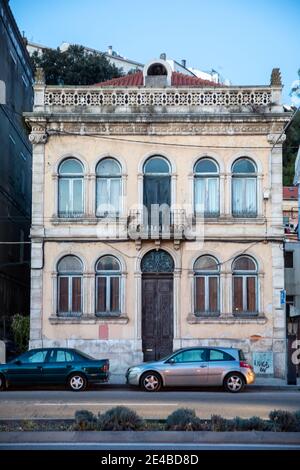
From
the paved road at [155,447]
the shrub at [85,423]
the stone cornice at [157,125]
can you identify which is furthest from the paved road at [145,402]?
the stone cornice at [157,125]

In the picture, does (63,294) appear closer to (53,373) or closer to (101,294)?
(101,294)

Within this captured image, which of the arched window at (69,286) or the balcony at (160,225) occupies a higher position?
the balcony at (160,225)

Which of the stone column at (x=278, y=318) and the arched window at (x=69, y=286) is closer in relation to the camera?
the stone column at (x=278, y=318)

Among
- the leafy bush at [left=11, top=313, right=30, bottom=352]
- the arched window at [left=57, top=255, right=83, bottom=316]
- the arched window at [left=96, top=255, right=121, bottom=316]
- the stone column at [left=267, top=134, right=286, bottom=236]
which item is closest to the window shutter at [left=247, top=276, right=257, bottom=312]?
the stone column at [left=267, top=134, right=286, bottom=236]

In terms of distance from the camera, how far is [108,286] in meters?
25.3

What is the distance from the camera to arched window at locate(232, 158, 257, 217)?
1002 inches

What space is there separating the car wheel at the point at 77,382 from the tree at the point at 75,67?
25.6 metres

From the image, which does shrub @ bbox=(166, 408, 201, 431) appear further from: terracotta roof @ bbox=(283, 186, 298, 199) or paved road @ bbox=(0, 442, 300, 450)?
terracotta roof @ bbox=(283, 186, 298, 199)

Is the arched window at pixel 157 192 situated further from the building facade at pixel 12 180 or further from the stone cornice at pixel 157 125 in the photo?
the building facade at pixel 12 180

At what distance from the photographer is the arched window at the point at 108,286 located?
2523 centimetres

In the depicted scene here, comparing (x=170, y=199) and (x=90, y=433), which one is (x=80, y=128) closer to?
(x=170, y=199)

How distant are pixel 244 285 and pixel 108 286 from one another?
4.60 m

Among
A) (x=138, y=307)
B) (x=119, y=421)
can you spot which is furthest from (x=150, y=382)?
(x=119, y=421)

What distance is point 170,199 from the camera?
25.4m
